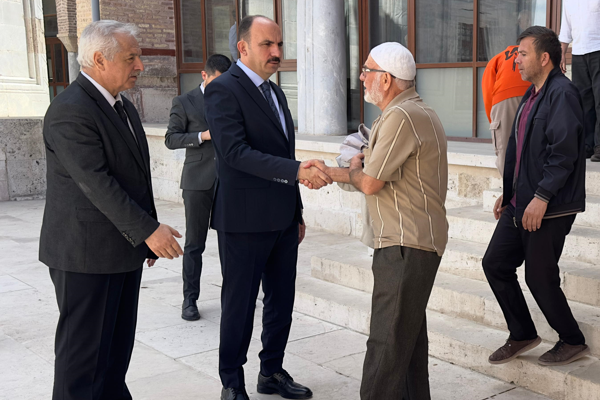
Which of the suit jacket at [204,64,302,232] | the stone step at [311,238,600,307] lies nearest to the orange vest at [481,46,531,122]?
the stone step at [311,238,600,307]

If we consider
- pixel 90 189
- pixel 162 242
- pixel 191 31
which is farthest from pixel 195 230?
pixel 191 31

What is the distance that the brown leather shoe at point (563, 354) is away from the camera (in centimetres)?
401

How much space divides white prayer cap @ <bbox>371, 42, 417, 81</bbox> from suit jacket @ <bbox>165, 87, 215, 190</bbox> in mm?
2526

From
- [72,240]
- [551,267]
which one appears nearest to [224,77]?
[72,240]

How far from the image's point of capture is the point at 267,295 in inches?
162

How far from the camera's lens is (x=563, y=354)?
13.2ft

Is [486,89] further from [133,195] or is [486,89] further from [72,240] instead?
[72,240]

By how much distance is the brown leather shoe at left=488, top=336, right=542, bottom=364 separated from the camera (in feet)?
13.5

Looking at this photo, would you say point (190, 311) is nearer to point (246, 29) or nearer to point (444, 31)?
point (246, 29)

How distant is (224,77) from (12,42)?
11979mm

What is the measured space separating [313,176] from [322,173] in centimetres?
7

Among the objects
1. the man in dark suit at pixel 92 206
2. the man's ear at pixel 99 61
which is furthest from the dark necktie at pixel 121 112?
the man's ear at pixel 99 61

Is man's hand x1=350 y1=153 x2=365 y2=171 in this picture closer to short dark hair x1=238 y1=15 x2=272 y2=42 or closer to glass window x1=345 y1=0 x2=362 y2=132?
short dark hair x1=238 y1=15 x2=272 y2=42

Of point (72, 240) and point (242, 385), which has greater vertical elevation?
point (72, 240)
